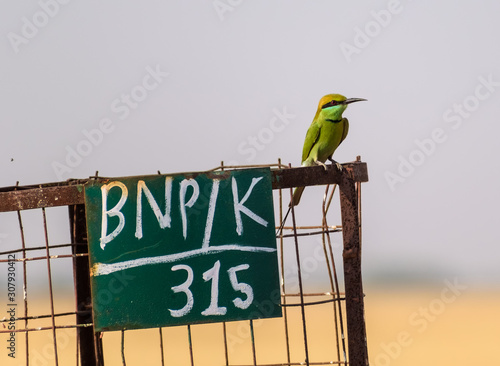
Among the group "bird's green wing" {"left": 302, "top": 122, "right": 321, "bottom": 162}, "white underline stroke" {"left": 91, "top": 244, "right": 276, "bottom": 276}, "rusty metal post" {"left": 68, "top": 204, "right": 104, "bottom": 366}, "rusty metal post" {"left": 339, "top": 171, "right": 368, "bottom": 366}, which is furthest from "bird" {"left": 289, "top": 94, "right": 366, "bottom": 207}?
"white underline stroke" {"left": 91, "top": 244, "right": 276, "bottom": 276}

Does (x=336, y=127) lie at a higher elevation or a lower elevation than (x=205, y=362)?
higher

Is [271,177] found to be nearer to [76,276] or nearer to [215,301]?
[215,301]

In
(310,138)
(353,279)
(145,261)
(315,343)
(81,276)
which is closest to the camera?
(145,261)

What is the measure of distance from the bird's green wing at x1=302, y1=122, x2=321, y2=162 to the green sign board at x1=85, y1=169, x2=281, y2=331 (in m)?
2.67

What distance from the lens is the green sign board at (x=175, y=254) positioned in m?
3.96

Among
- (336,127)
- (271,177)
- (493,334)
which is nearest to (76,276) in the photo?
(271,177)

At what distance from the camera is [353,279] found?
4.19 m

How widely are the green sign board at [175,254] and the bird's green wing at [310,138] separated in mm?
2672

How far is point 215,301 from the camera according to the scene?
157 inches

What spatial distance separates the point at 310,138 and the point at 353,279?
2.62 metres

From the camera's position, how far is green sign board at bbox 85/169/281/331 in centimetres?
396

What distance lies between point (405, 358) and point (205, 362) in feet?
11.7

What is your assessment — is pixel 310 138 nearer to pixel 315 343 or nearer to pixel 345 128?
pixel 345 128

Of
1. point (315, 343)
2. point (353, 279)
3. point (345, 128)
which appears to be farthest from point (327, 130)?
point (315, 343)
